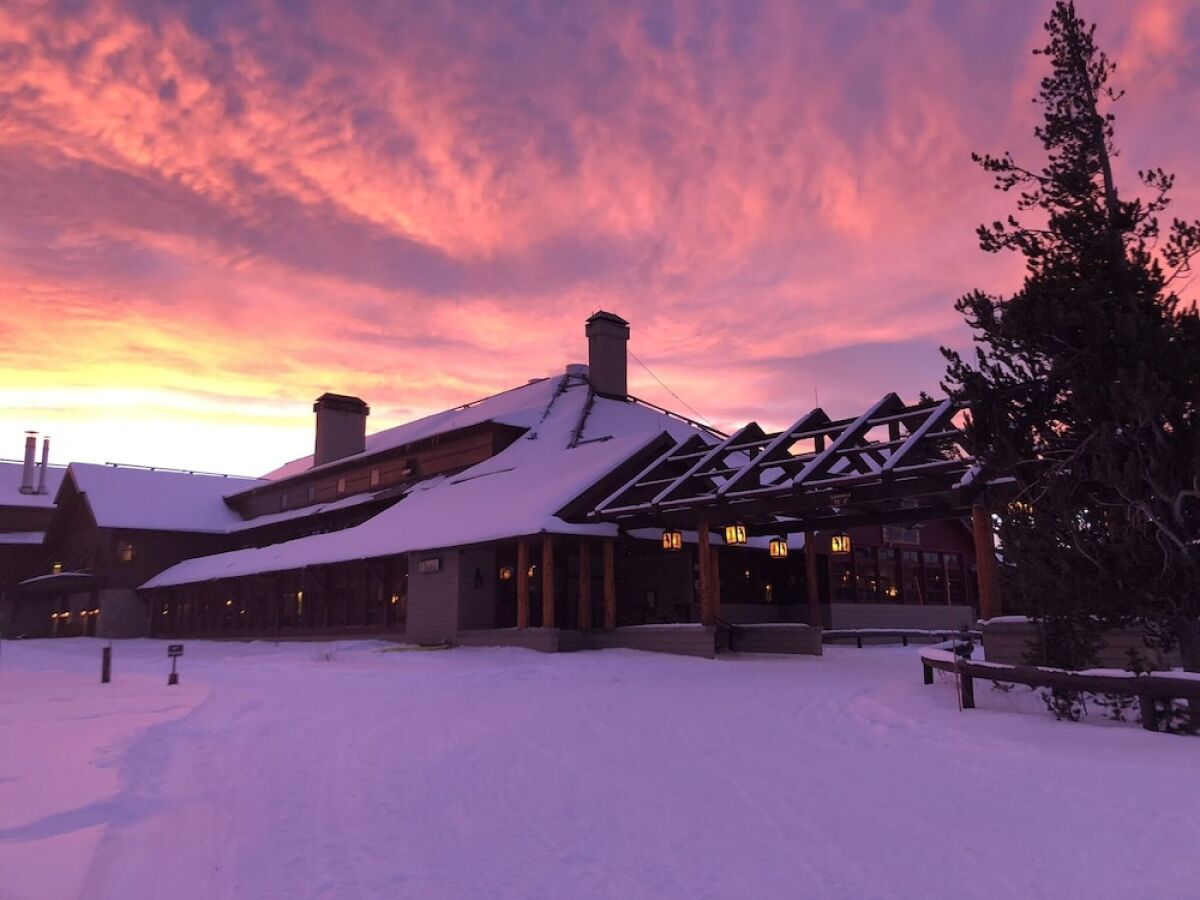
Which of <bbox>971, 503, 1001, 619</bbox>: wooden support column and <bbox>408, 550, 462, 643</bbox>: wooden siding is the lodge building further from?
<bbox>971, 503, 1001, 619</bbox>: wooden support column

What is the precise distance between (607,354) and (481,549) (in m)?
12.8

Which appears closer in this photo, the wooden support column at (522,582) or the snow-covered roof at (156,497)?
the wooden support column at (522,582)

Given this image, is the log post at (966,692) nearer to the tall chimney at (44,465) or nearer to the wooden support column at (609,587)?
the wooden support column at (609,587)

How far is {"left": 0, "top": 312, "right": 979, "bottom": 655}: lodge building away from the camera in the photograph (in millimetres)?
23859

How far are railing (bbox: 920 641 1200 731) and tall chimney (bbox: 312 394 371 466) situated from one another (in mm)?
35037

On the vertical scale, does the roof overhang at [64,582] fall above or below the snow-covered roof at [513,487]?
below

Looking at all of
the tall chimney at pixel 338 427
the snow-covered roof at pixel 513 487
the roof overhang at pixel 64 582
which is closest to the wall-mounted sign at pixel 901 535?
the snow-covered roof at pixel 513 487

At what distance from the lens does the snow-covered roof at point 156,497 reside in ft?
146

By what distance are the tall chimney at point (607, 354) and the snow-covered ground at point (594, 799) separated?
22.0 metres

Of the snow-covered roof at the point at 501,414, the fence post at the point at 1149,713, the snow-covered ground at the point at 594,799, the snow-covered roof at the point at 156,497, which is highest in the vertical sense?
the snow-covered roof at the point at 501,414

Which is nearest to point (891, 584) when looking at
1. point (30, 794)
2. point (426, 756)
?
point (426, 756)

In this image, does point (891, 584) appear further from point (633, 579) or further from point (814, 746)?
point (814, 746)

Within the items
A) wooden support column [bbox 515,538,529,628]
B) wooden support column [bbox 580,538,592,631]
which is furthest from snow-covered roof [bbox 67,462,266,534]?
wooden support column [bbox 580,538,592,631]

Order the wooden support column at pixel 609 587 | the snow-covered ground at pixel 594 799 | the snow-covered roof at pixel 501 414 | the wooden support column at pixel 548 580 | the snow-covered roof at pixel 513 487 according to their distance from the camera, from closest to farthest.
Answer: the snow-covered ground at pixel 594 799, the wooden support column at pixel 548 580, the wooden support column at pixel 609 587, the snow-covered roof at pixel 513 487, the snow-covered roof at pixel 501 414
